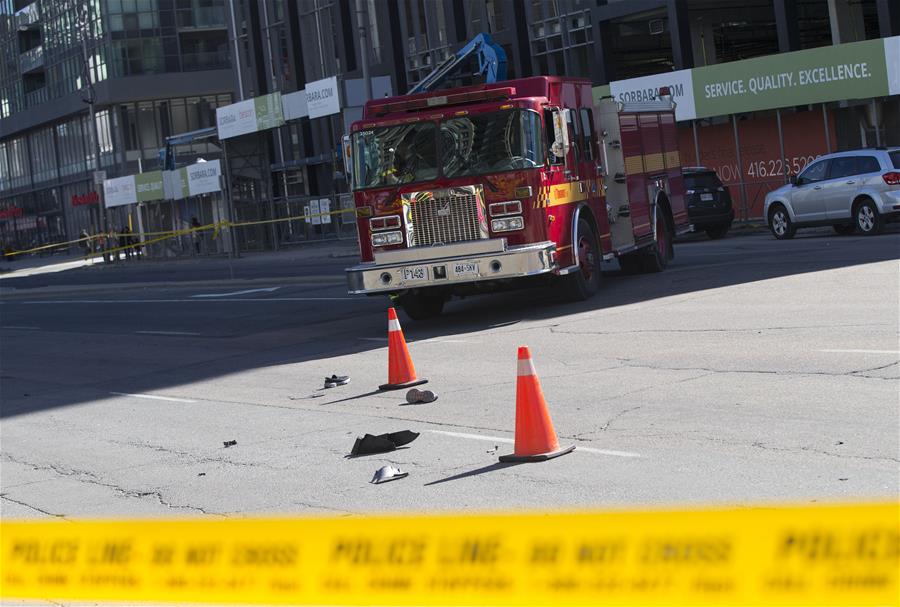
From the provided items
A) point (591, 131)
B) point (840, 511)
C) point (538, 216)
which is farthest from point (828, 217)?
point (840, 511)

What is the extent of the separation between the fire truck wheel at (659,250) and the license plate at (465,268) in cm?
512

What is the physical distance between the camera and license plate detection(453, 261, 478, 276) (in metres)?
17.0

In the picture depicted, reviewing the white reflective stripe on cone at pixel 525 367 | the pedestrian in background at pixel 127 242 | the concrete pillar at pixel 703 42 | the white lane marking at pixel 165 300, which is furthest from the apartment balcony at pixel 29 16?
the white reflective stripe on cone at pixel 525 367

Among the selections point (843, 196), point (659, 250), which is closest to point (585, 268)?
point (659, 250)

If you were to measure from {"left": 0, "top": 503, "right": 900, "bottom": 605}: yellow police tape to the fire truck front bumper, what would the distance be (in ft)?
40.9

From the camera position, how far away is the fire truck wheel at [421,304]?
18.9 metres

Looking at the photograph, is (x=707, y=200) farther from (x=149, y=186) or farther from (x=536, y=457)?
(x=149, y=186)

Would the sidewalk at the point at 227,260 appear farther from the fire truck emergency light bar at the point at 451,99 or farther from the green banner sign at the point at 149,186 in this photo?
the fire truck emergency light bar at the point at 451,99

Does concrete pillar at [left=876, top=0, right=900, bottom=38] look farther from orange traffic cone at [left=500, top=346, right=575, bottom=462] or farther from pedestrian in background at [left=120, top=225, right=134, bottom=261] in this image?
pedestrian in background at [left=120, top=225, right=134, bottom=261]

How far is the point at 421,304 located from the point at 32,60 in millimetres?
83417

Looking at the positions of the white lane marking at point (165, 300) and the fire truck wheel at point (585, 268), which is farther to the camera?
the white lane marking at point (165, 300)

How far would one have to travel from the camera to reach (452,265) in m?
17.1

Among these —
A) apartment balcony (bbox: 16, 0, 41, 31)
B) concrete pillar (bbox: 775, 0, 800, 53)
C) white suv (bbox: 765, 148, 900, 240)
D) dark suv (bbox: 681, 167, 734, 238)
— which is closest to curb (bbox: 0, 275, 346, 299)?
dark suv (bbox: 681, 167, 734, 238)

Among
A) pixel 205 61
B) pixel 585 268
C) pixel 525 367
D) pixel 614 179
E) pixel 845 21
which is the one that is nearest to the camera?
pixel 525 367
